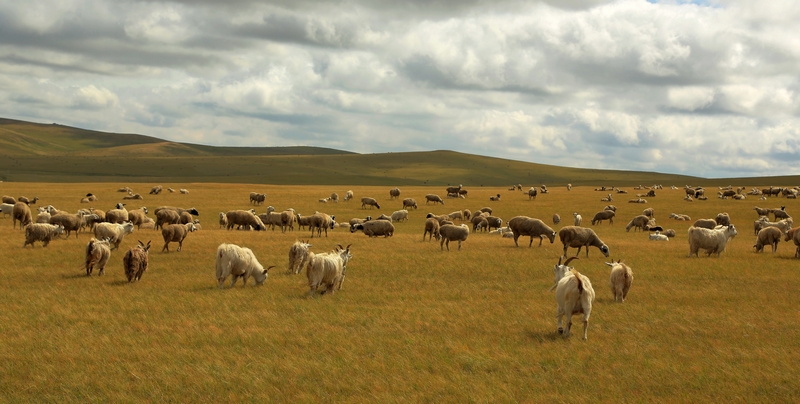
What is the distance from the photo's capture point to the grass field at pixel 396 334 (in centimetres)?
931

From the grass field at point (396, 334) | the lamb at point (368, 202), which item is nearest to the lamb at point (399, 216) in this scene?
the lamb at point (368, 202)

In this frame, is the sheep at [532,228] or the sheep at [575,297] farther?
the sheep at [532,228]

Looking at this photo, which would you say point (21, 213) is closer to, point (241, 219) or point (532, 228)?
point (241, 219)

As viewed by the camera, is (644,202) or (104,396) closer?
(104,396)

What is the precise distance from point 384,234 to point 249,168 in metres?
130

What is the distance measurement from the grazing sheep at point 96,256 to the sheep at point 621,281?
1517cm

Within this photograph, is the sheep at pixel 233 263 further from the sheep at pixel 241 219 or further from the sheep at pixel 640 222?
the sheep at pixel 640 222

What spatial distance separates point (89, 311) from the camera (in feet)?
44.8

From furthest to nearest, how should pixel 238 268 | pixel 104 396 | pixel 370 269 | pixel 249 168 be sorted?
pixel 249 168 → pixel 370 269 → pixel 238 268 → pixel 104 396

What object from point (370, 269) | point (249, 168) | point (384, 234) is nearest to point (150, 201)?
point (384, 234)

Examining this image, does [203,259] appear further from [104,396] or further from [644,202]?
[644,202]

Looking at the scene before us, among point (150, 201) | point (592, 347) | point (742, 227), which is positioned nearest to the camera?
point (592, 347)

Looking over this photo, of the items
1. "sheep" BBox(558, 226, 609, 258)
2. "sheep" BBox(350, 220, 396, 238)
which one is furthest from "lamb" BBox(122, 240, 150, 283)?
"sheep" BBox(558, 226, 609, 258)

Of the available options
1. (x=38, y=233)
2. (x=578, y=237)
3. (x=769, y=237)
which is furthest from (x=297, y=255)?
(x=769, y=237)
